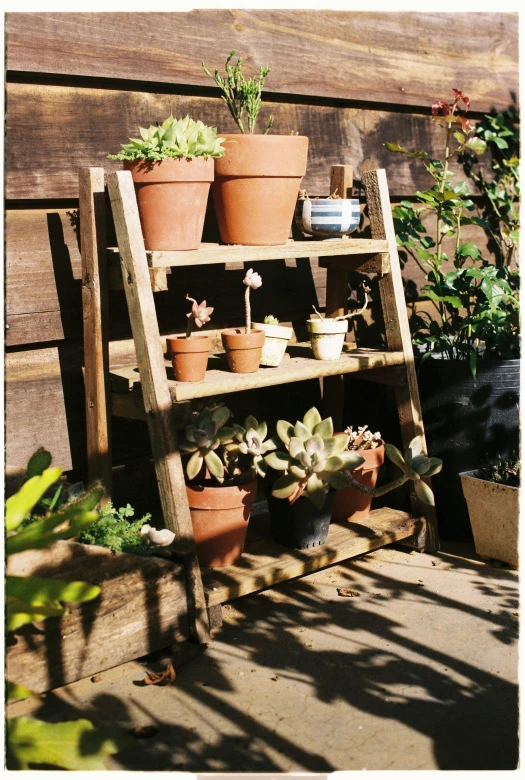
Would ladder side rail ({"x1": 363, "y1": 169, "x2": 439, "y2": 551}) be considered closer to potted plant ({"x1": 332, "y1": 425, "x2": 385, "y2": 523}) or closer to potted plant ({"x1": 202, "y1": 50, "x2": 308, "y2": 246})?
potted plant ({"x1": 332, "y1": 425, "x2": 385, "y2": 523})

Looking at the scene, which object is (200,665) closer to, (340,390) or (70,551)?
(70,551)

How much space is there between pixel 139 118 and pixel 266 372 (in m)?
1.00

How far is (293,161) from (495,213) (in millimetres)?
1779

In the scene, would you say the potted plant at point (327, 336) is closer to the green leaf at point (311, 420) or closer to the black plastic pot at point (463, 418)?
the green leaf at point (311, 420)

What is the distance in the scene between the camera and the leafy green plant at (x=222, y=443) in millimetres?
2686

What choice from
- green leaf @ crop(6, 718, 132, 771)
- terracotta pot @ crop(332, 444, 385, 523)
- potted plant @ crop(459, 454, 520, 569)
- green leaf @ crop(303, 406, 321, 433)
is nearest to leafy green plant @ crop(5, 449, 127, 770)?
green leaf @ crop(6, 718, 132, 771)

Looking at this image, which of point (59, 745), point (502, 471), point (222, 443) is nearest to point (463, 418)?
point (502, 471)

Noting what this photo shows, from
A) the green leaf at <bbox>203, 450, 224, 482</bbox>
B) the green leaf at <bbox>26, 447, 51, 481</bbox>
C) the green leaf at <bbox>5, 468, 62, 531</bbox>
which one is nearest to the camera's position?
the green leaf at <bbox>5, 468, 62, 531</bbox>

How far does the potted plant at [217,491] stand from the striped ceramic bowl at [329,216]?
776 mm

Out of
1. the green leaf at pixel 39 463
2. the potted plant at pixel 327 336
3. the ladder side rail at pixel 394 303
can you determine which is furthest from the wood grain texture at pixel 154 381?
the ladder side rail at pixel 394 303

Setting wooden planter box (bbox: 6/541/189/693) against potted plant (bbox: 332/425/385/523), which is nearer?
wooden planter box (bbox: 6/541/189/693)

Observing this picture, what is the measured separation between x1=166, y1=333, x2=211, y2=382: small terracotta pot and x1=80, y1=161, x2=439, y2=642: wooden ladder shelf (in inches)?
2.0

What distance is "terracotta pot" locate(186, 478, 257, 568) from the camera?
2701mm

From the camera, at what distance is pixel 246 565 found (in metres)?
2.78
